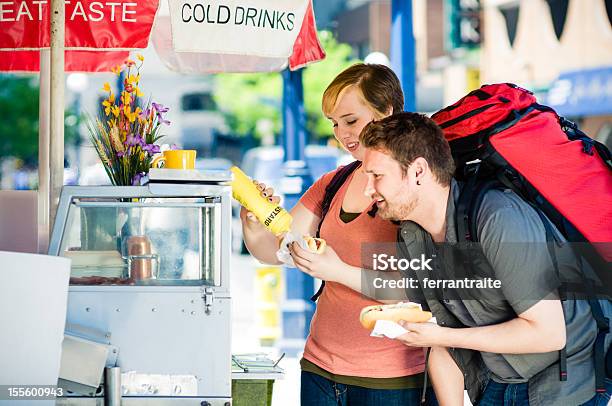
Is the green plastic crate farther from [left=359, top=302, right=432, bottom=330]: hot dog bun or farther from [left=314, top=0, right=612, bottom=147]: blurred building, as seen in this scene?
[left=314, top=0, right=612, bottom=147]: blurred building

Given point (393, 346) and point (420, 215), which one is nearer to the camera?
point (420, 215)

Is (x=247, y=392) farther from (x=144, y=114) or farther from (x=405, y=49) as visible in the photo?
(x=405, y=49)

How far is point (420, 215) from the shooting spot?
131 inches

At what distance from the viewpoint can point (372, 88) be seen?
3.71 meters

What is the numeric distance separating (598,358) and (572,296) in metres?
0.22

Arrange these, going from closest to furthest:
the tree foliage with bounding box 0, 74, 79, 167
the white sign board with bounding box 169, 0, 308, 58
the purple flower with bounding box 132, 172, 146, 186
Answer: the purple flower with bounding box 132, 172, 146, 186 → the white sign board with bounding box 169, 0, 308, 58 → the tree foliage with bounding box 0, 74, 79, 167

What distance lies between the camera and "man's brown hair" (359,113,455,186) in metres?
3.25

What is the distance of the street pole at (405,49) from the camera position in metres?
6.80

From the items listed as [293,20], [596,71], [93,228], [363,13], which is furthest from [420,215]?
[363,13]

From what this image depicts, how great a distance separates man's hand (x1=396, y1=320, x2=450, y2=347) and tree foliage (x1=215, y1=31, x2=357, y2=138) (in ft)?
108

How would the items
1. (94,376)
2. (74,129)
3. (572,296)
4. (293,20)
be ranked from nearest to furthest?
(572,296)
(94,376)
(293,20)
(74,129)

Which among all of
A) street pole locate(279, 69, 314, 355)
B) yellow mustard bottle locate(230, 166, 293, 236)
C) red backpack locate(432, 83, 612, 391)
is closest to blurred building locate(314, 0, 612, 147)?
street pole locate(279, 69, 314, 355)

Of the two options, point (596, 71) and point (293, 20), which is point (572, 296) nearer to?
point (293, 20)

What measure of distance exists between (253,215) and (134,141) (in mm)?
522
